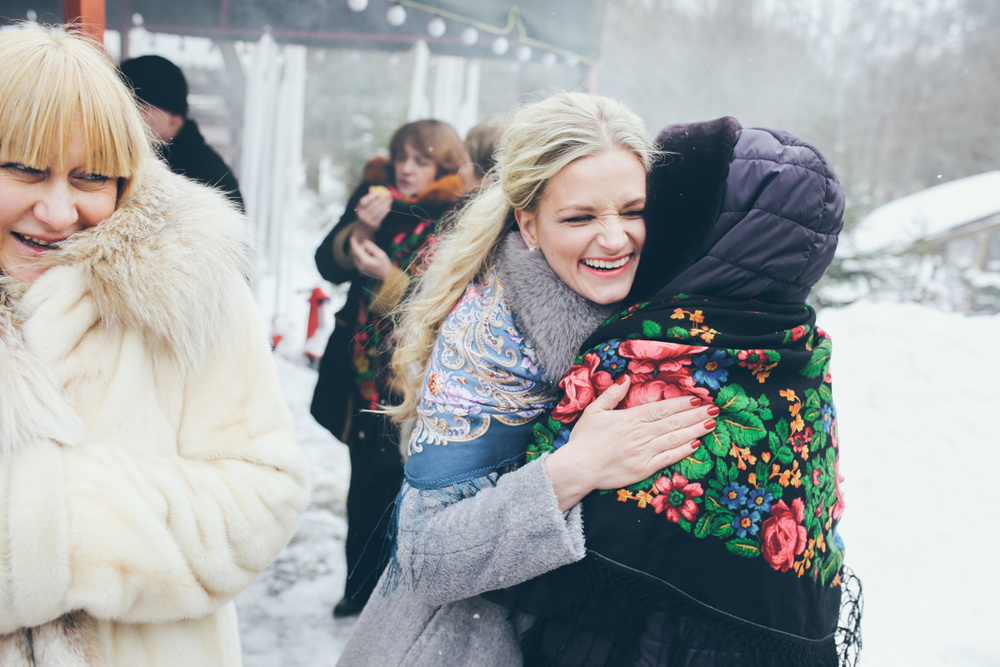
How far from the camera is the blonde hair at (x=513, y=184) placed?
1438 mm

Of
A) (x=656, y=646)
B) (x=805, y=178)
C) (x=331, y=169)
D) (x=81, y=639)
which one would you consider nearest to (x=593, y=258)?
(x=805, y=178)

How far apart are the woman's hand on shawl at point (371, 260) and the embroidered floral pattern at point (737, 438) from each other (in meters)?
1.83

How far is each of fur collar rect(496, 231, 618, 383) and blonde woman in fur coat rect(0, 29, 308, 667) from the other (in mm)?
566

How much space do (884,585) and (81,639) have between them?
336cm

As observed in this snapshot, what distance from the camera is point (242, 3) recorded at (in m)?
4.67

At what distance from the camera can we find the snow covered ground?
2947 mm

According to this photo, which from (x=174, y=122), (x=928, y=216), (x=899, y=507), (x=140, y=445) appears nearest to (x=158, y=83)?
(x=174, y=122)

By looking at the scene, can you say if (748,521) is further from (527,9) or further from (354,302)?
(527,9)

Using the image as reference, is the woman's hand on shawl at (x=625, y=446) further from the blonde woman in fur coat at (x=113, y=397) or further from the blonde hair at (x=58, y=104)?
the blonde hair at (x=58, y=104)

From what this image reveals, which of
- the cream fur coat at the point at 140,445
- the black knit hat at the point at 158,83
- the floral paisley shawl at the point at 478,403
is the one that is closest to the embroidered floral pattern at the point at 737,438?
the floral paisley shawl at the point at 478,403

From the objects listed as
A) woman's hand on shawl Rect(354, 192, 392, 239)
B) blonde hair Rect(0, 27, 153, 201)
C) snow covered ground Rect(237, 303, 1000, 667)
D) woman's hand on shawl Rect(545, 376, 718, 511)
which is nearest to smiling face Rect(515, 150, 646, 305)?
woman's hand on shawl Rect(545, 376, 718, 511)

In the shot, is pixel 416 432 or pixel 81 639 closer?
pixel 81 639

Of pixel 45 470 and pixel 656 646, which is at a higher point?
pixel 45 470

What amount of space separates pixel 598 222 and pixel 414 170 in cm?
217
